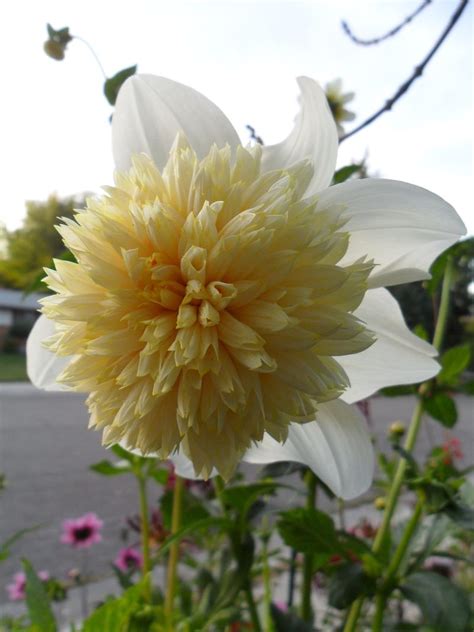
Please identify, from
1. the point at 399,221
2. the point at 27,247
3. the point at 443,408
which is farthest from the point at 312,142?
the point at 27,247

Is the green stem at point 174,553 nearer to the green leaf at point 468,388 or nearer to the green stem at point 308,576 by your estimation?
the green stem at point 308,576

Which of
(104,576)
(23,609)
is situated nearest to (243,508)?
(23,609)

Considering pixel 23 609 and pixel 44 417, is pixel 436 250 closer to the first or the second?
pixel 23 609

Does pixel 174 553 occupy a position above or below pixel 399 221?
below

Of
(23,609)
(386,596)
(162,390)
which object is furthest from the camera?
(23,609)

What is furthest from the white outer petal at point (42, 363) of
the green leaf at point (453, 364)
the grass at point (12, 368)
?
the grass at point (12, 368)

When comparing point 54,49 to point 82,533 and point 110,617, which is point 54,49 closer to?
point 110,617

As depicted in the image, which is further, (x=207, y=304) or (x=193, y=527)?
(x=193, y=527)
